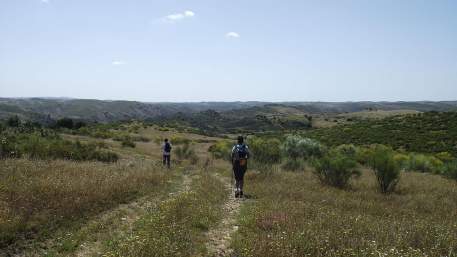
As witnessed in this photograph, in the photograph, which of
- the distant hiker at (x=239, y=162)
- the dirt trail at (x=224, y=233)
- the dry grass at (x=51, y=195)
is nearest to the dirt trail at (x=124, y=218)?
the dry grass at (x=51, y=195)

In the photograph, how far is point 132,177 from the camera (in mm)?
14594

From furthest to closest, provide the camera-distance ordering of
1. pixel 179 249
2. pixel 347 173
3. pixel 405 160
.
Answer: pixel 405 160, pixel 347 173, pixel 179 249

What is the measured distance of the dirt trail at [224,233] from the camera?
25.0ft

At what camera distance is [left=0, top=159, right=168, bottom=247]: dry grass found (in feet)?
26.5

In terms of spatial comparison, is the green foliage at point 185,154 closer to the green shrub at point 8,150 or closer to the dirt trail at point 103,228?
the green shrub at point 8,150

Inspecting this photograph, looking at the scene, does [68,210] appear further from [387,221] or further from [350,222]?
[387,221]

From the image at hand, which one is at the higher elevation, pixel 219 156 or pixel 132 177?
pixel 132 177

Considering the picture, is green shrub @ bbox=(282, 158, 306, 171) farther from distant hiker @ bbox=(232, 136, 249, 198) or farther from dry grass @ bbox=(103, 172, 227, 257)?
dry grass @ bbox=(103, 172, 227, 257)

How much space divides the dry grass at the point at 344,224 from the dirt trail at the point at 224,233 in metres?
0.22

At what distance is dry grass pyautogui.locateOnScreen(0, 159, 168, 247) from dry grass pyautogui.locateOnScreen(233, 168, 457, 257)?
365cm

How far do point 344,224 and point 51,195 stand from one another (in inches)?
267

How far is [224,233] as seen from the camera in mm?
9023

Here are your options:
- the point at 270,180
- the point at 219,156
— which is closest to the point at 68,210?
the point at 270,180

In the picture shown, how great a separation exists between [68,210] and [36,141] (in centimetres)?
1552
